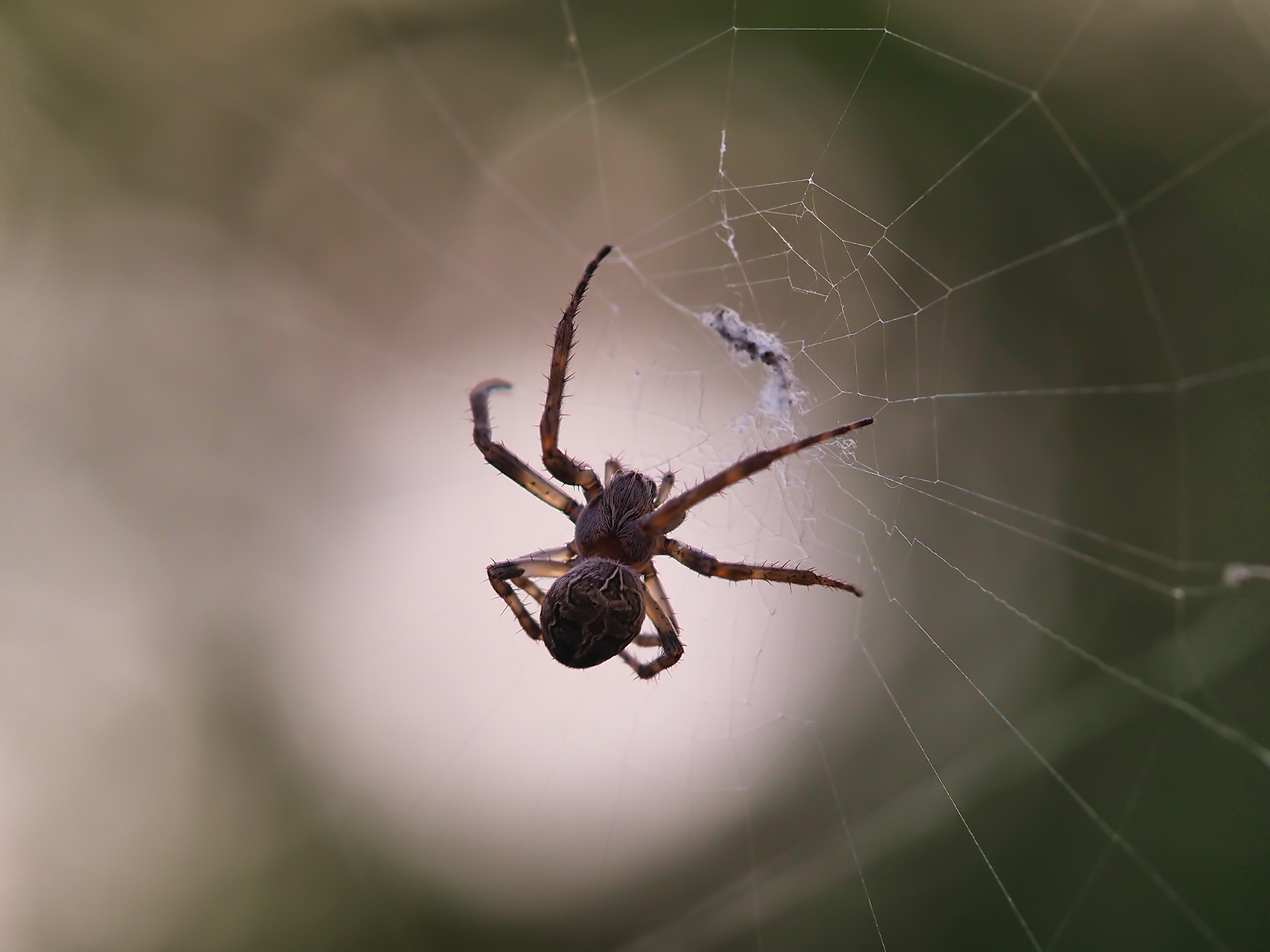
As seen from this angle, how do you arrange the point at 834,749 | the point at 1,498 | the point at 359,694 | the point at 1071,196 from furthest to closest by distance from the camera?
the point at 359,694, the point at 1,498, the point at 834,749, the point at 1071,196

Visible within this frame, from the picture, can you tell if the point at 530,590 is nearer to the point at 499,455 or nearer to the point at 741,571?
the point at 499,455

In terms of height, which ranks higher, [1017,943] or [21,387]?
[21,387]

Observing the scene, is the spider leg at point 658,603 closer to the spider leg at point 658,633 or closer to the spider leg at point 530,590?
the spider leg at point 658,633

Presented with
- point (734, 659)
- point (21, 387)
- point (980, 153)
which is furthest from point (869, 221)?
point (21, 387)

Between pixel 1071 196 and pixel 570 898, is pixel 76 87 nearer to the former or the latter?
pixel 1071 196

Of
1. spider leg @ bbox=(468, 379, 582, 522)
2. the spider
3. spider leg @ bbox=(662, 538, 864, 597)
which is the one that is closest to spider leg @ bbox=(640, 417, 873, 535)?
the spider

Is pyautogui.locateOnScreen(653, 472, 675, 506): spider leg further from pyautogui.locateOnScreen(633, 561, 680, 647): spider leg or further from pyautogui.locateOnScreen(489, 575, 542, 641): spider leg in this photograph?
pyautogui.locateOnScreen(489, 575, 542, 641): spider leg

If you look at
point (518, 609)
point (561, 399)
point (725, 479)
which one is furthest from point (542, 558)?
point (725, 479)

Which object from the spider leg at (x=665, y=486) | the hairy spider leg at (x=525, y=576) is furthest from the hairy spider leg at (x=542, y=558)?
the spider leg at (x=665, y=486)
